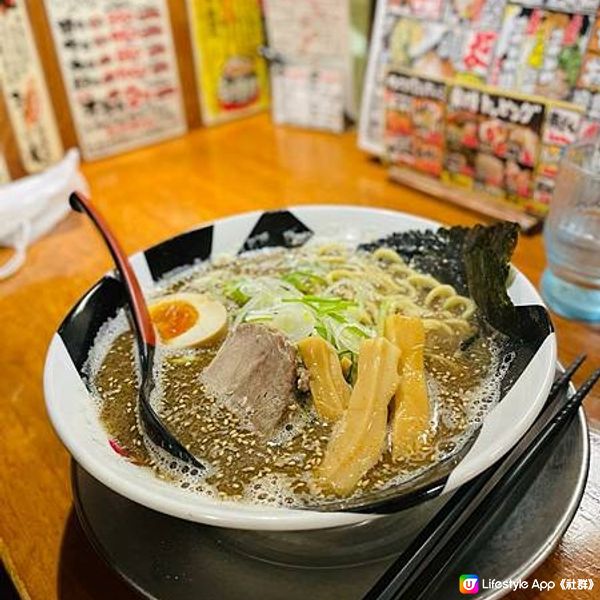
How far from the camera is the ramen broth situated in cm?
65

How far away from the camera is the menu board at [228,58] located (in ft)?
5.98

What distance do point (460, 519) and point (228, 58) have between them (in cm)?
158

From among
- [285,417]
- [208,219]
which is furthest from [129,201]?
[285,417]

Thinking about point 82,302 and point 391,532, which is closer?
point 391,532

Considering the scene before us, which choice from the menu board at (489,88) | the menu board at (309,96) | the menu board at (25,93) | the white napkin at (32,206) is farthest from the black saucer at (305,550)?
the menu board at (309,96)

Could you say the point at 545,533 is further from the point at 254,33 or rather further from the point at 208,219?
the point at 254,33

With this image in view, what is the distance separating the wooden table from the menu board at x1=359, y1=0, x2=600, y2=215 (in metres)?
0.10

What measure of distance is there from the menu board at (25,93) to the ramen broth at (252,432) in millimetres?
940

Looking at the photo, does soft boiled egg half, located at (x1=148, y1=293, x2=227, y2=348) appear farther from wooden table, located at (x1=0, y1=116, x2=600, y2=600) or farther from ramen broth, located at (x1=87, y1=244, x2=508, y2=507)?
wooden table, located at (x1=0, y1=116, x2=600, y2=600)

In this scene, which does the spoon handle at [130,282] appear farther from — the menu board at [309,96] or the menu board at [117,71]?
the menu board at [309,96]

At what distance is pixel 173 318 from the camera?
2.99 ft

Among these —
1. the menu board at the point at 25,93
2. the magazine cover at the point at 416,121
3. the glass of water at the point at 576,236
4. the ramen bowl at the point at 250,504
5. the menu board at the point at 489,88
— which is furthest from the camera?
the menu board at the point at 25,93

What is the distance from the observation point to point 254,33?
6.23 ft

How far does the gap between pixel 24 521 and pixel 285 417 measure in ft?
1.18
